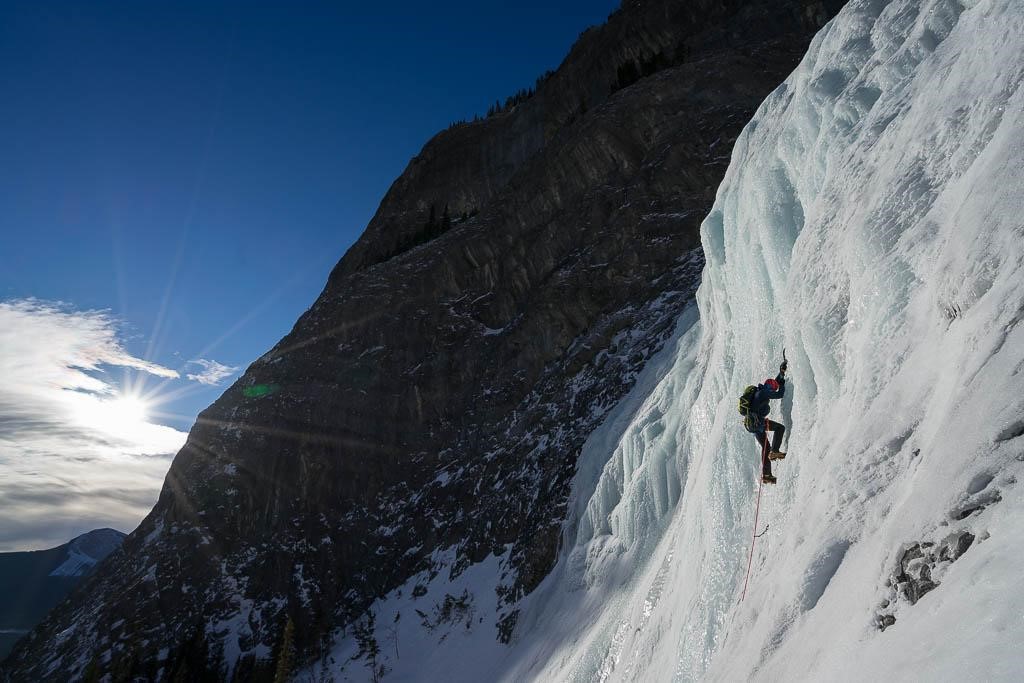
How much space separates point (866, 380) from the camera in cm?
477

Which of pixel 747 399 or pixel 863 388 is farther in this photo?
pixel 747 399

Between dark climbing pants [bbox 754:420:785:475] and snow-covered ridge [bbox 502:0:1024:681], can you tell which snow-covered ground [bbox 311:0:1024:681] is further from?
dark climbing pants [bbox 754:420:785:475]

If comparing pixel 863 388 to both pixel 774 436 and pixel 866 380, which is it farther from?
pixel 774 436

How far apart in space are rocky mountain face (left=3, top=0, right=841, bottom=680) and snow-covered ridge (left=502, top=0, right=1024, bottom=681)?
32.8 feet

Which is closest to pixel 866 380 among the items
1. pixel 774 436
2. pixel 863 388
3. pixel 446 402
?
pixel 863 388

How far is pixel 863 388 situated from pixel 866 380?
66 mm

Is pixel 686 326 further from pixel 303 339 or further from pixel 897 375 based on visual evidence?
pixel 303 339

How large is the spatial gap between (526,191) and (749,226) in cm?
2520

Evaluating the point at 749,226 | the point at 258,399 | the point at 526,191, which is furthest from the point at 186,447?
the point at 749,226

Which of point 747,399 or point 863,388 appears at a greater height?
point 747,399

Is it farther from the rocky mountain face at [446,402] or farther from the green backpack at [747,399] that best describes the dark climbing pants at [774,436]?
the rocky mountain face at [446,402]

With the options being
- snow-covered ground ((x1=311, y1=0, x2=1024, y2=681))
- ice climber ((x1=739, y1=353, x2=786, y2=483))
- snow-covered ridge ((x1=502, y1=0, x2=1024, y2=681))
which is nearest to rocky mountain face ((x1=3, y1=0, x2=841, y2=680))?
snow-covered ground ((x1=311, y1=0, x2=1024, y2=681))

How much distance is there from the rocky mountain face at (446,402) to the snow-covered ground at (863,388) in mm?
9663

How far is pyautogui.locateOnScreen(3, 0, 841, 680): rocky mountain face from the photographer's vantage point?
2262 cm
